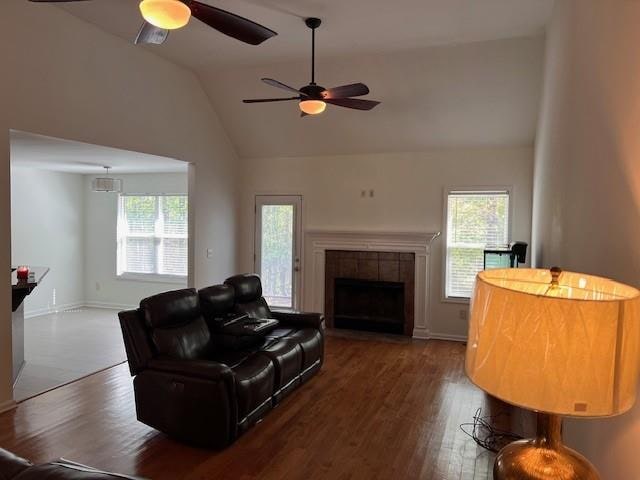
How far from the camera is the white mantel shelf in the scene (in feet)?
21.3

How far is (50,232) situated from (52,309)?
134cm

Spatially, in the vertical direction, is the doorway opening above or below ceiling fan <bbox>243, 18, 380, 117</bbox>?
below

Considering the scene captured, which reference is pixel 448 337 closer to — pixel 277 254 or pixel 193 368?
pixel 277 254

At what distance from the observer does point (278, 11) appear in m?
4.16

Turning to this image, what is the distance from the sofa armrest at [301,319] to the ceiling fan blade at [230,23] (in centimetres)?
280

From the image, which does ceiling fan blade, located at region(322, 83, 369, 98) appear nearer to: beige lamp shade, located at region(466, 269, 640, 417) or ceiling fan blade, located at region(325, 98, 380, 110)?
ceiling fan blade, located at region(325, 98, 380, 110)

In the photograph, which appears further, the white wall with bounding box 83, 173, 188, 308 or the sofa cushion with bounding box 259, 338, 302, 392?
the white wall with bounding box 83, 173, 188, 308

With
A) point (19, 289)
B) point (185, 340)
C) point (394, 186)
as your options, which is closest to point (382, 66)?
A: point (394, 186)

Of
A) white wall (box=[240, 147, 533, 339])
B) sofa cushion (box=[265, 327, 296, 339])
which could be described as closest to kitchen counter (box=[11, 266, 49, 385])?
sofa cushion (box=[265, 327, 296, 339])

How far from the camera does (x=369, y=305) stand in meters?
6.93

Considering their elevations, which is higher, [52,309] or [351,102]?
[351,102]

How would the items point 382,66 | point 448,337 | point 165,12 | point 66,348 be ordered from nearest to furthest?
point 165,12 → point 382,66 → point 66,348 → point 448,337

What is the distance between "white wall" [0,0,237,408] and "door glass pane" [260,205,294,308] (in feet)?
2.11

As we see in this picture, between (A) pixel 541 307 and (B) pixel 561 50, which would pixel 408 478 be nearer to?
(A) pixel 541 307
